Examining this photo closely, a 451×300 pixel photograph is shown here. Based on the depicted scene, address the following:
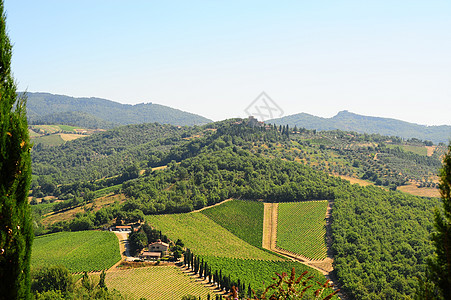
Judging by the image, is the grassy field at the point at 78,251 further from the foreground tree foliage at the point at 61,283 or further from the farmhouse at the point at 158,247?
the foreground tree foliage at the point at 61,283

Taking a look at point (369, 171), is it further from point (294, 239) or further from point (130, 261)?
point (130, 261)

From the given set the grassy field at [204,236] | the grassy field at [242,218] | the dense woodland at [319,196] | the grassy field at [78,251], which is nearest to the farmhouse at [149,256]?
the grassy field at [78,251]

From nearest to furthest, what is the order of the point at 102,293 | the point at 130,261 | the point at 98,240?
the point at 102,293 < the point at 130,261 < the point at 98,240

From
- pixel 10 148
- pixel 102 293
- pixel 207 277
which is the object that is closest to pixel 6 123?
pixel 10 148

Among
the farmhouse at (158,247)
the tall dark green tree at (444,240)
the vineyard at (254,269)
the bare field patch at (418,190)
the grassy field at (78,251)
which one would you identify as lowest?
the vineyard at (254,269)

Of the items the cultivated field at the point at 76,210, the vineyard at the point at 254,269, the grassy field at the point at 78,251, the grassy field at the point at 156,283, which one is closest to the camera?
the grassy field at the point at 156,283

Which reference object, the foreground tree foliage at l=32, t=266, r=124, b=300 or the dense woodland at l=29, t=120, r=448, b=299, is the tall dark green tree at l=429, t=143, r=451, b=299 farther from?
the dense woodland at l=29, t=120, r=448, b=299
